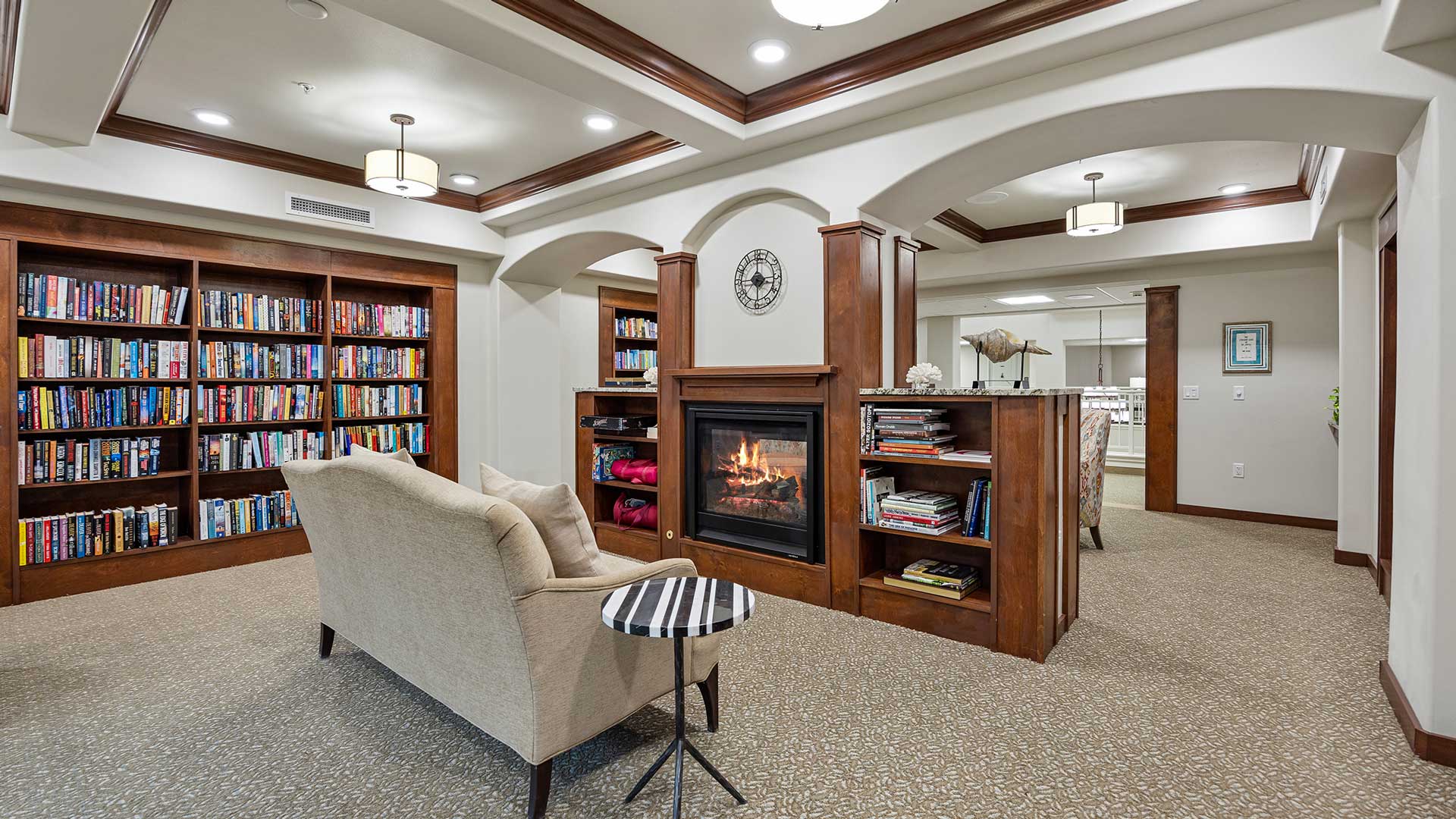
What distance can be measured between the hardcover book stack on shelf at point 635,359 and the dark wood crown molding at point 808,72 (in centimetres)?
354

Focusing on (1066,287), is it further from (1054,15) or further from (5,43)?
(5,43)

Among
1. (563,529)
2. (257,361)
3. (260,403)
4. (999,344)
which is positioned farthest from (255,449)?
(999,344)

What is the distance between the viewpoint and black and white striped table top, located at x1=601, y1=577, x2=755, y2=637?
1.67m

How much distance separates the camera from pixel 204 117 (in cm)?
379

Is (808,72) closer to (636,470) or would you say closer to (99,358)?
(636,470)

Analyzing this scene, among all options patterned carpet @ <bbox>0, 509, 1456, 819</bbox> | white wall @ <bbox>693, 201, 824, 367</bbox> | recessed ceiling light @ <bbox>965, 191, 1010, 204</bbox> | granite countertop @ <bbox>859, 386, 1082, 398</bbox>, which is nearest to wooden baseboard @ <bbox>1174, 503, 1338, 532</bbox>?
patterned carpet @ <bbox>0, 509, 1456, 819</bbox>

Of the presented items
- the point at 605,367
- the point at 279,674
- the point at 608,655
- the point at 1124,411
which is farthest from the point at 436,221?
the point at 1124,411

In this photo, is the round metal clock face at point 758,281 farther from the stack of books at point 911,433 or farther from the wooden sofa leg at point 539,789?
the wooden sofa leg at point 539,789

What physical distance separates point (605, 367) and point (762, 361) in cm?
301

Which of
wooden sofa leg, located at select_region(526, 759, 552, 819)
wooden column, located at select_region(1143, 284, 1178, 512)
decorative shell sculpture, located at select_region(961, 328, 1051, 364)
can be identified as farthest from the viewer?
wooden column, located at select_region(1143, 284, 1178, 512)

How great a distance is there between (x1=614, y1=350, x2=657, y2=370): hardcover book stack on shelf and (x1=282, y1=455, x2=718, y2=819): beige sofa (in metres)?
4.50

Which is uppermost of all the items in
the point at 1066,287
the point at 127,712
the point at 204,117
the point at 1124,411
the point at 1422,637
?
the point at 204,117

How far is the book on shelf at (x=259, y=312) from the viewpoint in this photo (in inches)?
173

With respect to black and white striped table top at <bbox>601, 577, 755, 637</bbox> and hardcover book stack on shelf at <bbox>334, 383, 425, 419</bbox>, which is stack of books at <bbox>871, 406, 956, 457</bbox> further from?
hardcover book stack on shelf at <bbox>334, 383, 425, 419</bbox>
